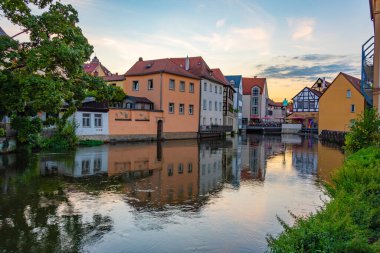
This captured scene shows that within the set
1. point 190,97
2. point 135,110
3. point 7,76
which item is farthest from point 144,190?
point 190,97

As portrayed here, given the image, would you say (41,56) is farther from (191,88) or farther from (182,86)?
(191,88)

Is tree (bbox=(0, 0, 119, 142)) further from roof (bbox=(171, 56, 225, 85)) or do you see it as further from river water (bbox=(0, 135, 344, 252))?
roof (bbox=(171, 56, 225, 85))

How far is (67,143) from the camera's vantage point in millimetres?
28359

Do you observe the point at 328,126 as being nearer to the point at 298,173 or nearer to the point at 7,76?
the point at 298,173

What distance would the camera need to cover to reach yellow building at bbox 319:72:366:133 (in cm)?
5028

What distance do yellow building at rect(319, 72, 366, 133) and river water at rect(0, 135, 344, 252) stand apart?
3671 centimetres

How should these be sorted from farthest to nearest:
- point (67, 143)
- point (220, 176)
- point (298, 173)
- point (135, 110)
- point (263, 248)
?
point (135, 110) < point (67, 143) < point (298, 173) < point (220, 176) < point (263, 248)

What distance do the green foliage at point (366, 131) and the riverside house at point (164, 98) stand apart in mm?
27790

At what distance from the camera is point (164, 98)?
46.3 m

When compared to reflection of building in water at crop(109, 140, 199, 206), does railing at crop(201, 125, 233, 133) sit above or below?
above

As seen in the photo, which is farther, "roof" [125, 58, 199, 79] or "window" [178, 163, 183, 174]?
"roof" [125, 58, 199, 79]

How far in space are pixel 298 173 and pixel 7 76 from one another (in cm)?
1446

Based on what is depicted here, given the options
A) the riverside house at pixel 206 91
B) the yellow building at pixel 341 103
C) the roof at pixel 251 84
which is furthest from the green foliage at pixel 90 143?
the roof at pixel 251 84

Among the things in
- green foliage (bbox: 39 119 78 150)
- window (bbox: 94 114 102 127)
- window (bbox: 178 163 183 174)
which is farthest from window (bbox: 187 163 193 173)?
window (bbox: 94 114 102 127)
